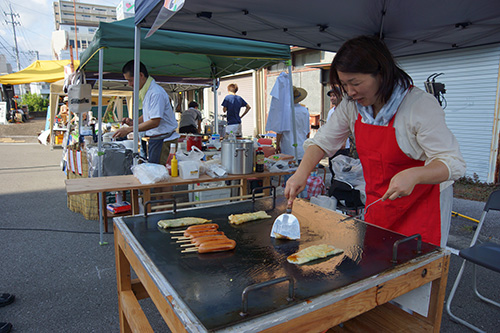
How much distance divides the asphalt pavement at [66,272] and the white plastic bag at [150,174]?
0.99m

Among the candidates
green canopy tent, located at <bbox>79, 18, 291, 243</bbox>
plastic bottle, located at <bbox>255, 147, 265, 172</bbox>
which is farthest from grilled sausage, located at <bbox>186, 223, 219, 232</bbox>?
green canopy tent, located at <bbox>79, 18, 291, 243</bbox>

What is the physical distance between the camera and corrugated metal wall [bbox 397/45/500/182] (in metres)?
6.10

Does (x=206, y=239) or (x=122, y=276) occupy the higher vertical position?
(x=206, y=239)

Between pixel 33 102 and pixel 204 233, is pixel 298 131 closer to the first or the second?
pixel 204 233

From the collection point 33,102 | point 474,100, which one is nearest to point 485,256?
point 474,100

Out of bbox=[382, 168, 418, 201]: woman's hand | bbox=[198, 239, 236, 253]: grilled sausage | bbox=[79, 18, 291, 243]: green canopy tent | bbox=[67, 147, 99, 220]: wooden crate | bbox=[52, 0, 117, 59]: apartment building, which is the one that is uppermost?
bbox=[52, 0, 117, 59]: apartment building

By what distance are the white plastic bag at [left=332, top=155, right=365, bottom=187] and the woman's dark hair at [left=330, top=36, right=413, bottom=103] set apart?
2.16 m

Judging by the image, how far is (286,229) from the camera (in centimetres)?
157

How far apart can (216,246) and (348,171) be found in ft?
9.11

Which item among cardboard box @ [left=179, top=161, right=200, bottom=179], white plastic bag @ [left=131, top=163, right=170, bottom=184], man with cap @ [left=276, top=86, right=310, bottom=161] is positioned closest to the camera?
white plastic bag @ [left=131, top=163, right=170, bottom=184]

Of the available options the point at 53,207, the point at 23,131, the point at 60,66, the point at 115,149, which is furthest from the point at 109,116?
the point at 115,149

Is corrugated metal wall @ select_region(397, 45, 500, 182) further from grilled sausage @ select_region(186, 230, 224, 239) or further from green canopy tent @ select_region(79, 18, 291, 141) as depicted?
grilled sausage @ select_region(186, 230, 224, 239)

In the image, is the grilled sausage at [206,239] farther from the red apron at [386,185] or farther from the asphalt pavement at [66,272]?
the asphalt pavement at [66,272]

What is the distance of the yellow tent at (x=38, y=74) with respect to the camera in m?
13.2
